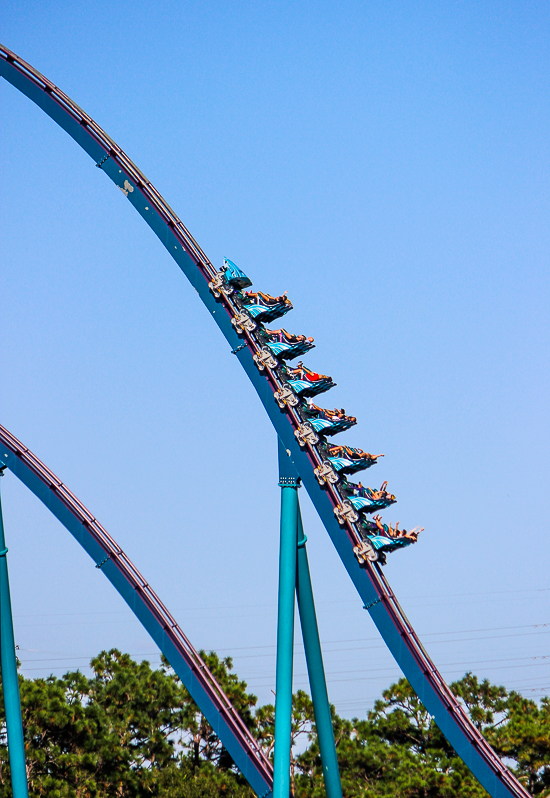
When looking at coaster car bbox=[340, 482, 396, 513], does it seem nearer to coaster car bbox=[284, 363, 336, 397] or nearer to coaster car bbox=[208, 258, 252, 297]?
coaster car bbox=[284, 363, 336, 397]

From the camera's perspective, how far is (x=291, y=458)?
15688 mm

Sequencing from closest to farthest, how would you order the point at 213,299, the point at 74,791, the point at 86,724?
the point at 213,299
the point at 74,791
the point at 86,724

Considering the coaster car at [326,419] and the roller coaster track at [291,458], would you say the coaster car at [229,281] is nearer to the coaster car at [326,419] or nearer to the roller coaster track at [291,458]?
the roller coaster track at [291,458]

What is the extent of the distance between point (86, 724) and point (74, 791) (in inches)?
79.7

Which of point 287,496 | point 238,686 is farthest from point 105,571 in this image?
point 238,686

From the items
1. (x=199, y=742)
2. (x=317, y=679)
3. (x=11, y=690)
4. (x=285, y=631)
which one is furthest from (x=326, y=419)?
(x=199, y=742)

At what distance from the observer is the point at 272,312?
16.5 m

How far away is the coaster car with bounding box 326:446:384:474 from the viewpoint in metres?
15.3

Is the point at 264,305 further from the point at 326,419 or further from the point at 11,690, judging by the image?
the point at 11,690

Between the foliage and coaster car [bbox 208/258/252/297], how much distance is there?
14.3 meters

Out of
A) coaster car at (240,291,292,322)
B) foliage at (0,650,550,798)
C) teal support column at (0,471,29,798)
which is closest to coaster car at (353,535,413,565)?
coaster car at (240,291,292,322)

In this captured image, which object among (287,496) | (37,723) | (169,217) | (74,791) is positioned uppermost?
(169,217)

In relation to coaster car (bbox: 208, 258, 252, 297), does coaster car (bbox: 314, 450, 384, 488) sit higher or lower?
lower

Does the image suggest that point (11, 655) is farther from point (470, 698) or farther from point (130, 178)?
point (470, 698)
